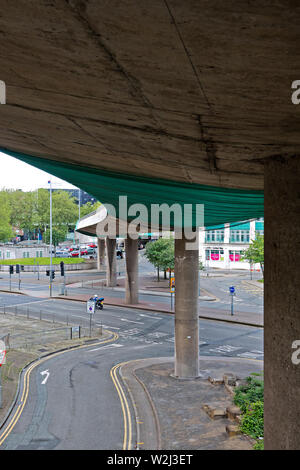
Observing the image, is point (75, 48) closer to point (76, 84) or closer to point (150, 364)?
point (76, 84)

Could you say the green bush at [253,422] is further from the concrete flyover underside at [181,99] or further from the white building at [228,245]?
the white building at [228,245]

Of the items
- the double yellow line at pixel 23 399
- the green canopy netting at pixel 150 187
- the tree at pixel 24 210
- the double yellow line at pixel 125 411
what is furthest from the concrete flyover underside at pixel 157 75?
the tree at pixel 24 210

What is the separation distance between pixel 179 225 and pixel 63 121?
1328 centimetres

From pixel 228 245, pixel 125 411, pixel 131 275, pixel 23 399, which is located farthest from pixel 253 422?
pixel 228 245

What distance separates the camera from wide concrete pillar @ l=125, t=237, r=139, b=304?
38.9 metres

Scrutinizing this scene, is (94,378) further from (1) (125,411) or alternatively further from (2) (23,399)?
(1) (125,411)

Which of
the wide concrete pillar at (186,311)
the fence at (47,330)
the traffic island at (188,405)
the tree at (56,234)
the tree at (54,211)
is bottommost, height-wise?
the traffic island at (188,405)

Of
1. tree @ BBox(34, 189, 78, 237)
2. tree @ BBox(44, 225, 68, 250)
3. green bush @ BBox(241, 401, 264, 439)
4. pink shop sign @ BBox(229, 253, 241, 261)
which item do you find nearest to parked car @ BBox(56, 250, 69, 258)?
tree @ BBox(44, 225, 68, 250)

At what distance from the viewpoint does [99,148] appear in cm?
802

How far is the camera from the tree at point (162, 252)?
52.7 meters

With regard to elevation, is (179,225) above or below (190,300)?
above

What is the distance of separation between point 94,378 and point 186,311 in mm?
5200

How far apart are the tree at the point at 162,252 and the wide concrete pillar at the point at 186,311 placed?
107ft

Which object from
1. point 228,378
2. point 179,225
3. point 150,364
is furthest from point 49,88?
point 150,364
